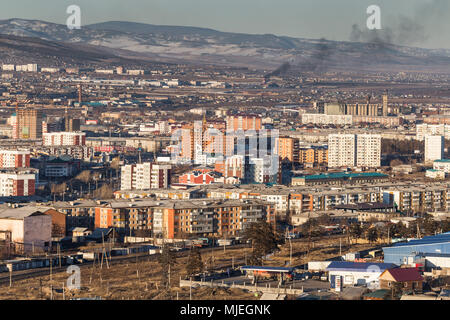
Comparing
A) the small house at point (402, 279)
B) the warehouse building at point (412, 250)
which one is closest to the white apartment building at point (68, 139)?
the warehouse building at point (412, 250)

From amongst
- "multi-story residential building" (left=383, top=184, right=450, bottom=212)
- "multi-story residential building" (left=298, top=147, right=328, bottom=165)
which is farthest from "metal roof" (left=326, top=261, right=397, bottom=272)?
"multi-story residential building" (left=298, top=147, right=328, bottom=165)

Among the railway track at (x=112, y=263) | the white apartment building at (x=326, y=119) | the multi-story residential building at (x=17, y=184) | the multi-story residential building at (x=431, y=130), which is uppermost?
the white apartment building at (x=326, y=119)

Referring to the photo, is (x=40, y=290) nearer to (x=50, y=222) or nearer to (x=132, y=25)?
(x=50, y=222)

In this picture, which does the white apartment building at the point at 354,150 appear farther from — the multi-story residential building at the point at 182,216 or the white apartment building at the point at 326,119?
the white apartment building at the point at 326,119

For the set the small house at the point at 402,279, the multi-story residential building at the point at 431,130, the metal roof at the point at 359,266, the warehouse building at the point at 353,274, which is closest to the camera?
the small house at the point at 402,279

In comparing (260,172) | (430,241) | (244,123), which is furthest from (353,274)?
(244,123)

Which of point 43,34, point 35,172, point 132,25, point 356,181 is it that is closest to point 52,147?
point 35,172

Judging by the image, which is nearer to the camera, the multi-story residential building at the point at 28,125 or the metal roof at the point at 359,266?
the metal roof at the point at 359,266
